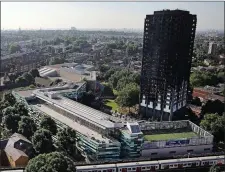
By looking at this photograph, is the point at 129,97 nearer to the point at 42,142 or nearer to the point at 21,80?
the point at 42,142

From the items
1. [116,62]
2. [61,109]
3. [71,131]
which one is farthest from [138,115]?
[116,62]

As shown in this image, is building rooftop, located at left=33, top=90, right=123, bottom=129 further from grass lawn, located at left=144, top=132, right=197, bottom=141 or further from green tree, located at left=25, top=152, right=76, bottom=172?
green tree, located at left=25, top=152, right=76, bottom=172

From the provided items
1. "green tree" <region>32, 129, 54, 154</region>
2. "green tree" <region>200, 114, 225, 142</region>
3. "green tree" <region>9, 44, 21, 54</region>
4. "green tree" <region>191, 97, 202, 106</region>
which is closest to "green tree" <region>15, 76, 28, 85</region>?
"green tree" <region>191, 97, 202, 106</region>

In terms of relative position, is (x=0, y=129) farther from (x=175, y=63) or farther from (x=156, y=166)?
(x=175, y=63)

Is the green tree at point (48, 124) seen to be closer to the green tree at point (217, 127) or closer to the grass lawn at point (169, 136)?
the grass lawn at point (169, 136)

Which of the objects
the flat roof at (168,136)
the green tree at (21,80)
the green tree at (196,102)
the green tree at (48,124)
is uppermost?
the green tree at (21,80)

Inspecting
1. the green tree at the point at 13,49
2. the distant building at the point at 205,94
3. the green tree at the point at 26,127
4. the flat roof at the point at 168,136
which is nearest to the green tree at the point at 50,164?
the green tree at the point at 26,127

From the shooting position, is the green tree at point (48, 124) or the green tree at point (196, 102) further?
the green tree at point (196, 102)
